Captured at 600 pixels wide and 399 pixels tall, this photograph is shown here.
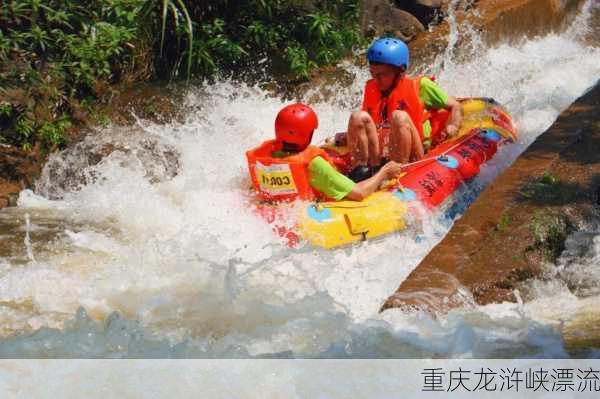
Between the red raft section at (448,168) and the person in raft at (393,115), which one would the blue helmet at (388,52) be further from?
the red raft section at (448,168)

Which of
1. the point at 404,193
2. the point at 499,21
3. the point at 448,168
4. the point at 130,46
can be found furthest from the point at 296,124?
the point at 499,21

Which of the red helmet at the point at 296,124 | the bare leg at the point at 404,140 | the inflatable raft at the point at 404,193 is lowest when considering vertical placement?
the inflatable raft at the point at 404,193

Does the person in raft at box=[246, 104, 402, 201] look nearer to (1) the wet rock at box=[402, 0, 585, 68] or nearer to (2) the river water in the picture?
(2) the river water

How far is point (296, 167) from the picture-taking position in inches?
228

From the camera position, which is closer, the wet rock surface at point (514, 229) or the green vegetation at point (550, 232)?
the wet rock surface at point (514, 229)

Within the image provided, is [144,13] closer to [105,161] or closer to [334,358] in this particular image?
[105,161]

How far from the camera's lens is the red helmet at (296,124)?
5.64 m

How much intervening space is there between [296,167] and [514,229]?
1464 millimetres

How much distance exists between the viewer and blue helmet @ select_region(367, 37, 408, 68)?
6469mm

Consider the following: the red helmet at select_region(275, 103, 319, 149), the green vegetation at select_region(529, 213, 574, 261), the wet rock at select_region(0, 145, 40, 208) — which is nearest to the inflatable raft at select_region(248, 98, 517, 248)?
the red helmet at select_region(275, 103, 319, 149)

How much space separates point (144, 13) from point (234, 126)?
1373 mm

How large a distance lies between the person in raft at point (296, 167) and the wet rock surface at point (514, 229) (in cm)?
88

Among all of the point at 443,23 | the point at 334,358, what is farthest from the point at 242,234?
the point at 443,23

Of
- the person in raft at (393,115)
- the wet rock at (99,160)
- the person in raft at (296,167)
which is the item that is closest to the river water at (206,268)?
the wet rock at (99,160)
